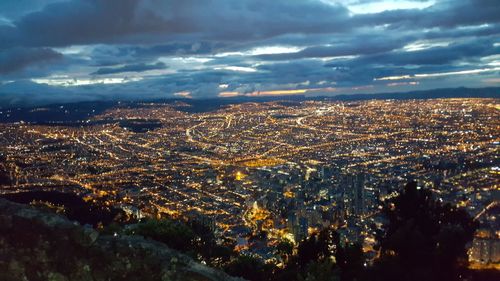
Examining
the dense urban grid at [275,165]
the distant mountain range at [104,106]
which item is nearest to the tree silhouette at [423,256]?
the dense urban grid at [275,165]

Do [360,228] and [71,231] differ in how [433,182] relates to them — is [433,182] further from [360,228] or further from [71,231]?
[71,231]

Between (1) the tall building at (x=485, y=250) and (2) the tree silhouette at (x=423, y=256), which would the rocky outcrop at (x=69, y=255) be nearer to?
(2) the tree silhouette at (x=423, y=256)

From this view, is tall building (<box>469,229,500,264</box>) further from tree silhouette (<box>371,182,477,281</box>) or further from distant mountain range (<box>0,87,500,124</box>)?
distant mountain range (<box>0,87,500,124</box>)

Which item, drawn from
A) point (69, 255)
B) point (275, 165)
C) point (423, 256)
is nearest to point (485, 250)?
point (423, 256)

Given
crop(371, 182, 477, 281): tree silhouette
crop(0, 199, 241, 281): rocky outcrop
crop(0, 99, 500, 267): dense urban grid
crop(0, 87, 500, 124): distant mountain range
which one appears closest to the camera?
crop(0, 199, 241, 281): rocky outcrop

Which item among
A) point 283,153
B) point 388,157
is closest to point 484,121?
point 388,157

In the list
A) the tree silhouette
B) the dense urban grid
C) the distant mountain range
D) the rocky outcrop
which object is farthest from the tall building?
the distant mountain range
